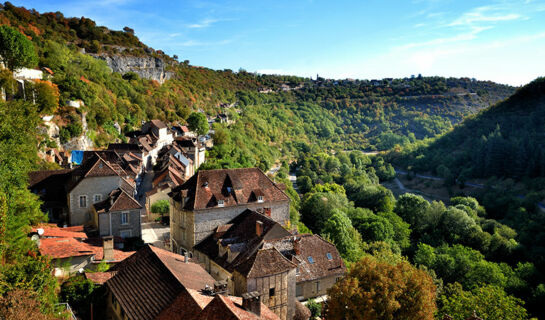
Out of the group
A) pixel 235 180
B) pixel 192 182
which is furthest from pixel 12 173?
pixel 235 180

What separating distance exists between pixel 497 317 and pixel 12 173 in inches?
1458

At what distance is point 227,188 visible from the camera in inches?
1283

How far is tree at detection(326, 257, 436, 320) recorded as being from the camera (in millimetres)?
18703

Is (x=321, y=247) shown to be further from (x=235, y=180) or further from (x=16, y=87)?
(x=16, y=87)

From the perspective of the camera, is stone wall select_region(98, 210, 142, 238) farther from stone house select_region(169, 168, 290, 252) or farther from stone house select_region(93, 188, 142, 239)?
stone house select_region(169, 168, 290, 252)

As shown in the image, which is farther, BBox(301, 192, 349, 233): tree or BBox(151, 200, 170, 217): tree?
BBox(301, 192, 349, 233): tree

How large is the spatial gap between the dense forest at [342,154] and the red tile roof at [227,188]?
10607mm

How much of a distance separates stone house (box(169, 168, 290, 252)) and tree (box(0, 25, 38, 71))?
34442 millimetres

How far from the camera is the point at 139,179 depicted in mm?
50500

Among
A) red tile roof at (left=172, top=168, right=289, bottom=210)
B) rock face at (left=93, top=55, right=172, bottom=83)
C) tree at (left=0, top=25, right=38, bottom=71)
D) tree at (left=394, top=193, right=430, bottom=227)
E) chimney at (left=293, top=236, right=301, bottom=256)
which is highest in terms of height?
rock face at (left=93, top=55, right=172, bottom=83)

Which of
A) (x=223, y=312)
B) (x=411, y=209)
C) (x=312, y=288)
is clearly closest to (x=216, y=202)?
(x=312, y=288)

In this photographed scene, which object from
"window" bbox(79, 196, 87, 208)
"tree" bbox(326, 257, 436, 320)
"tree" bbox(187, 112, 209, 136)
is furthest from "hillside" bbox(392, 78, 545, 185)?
"window" bbox(79, 196, 87, 208)

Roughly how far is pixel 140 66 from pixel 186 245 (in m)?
81.7

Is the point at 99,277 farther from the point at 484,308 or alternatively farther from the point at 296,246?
the point at 484,308
